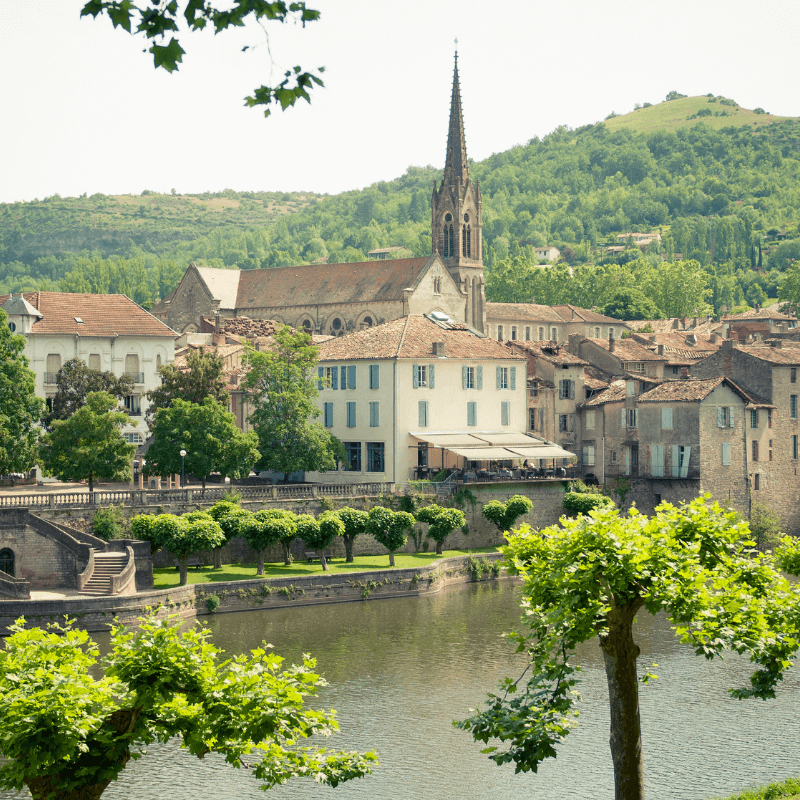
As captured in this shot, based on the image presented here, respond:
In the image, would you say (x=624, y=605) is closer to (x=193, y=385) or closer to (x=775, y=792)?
(x=775, y=792)

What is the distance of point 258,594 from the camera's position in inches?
2083

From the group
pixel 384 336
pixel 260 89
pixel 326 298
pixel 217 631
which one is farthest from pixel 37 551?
pixel 326 298

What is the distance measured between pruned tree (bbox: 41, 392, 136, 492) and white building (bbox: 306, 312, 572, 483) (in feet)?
57.3

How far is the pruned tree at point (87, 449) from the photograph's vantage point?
58.3 meters

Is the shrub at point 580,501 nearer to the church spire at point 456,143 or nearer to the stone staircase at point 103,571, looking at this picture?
the stone staircase at point 103,571

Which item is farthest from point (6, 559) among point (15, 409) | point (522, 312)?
point (522, 312)

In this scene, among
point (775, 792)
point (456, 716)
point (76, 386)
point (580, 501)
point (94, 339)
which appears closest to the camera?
point (775, 792)

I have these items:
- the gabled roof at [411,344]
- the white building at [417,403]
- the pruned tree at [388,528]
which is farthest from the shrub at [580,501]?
the pruned tree at [388,528]

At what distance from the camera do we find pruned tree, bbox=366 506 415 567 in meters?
59.2

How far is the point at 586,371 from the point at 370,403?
73.2 ft

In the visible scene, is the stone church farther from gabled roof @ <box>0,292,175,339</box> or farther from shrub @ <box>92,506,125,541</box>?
shrub @ <box>92,506,125,541</box>

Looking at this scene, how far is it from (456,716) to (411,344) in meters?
38.7

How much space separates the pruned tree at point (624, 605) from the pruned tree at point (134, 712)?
395 cm

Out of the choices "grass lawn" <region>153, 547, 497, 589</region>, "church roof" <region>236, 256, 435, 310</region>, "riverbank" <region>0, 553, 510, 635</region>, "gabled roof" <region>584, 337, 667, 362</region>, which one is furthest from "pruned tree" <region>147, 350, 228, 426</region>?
"church roof" <region>236, 256, 435, 310</region>
